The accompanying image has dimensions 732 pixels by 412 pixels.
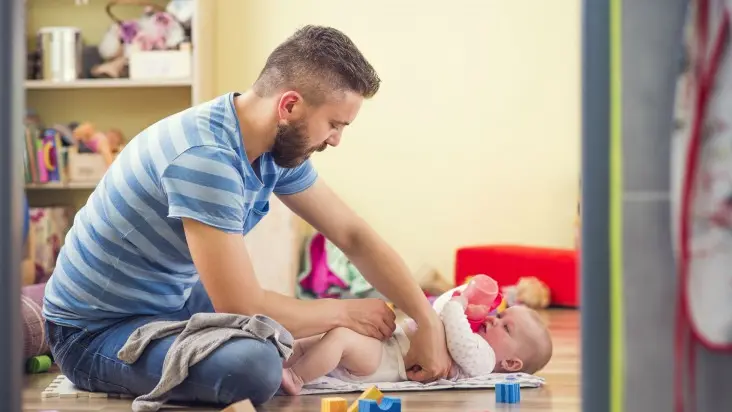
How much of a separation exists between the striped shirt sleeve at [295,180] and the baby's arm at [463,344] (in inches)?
16.5

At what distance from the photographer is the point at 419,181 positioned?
195 inches

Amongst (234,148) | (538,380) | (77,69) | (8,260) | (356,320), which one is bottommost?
(538,380)

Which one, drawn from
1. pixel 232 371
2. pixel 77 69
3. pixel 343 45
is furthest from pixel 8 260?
pixel 77 69

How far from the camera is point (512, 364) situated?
2.30 metres

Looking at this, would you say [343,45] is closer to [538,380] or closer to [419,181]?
[538,380]

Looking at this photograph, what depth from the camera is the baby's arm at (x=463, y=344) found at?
7.13 feet

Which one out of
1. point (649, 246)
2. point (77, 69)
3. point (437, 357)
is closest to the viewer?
point (649, 246)

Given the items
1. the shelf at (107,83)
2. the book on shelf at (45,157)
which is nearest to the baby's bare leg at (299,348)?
the shelf at (107,83)

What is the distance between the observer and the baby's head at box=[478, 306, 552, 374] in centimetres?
228

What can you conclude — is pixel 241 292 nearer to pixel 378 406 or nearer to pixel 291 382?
pixel 291 382

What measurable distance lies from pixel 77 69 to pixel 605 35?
13.4 feet

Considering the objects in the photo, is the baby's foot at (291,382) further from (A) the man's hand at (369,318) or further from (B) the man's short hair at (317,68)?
(B) the man's short hair at (317,68)

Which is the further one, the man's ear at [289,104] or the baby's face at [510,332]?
the baby's face at [510,332]

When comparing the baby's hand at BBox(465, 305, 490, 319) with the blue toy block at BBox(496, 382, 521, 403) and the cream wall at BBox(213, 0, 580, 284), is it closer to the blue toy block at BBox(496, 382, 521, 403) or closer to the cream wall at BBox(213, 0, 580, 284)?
the blue toy block at BBox(496, 382, 521, 403)
